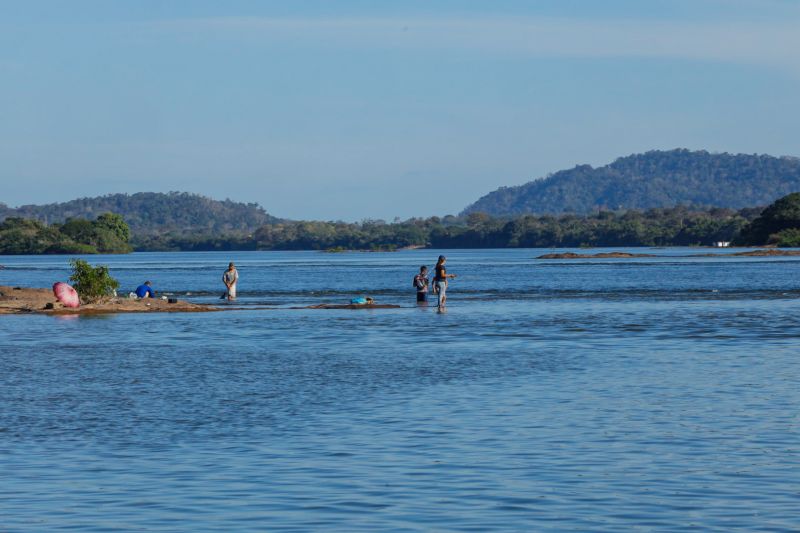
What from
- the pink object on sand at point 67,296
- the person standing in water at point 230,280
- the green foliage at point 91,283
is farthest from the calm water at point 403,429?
the person standing in water at point 230,280

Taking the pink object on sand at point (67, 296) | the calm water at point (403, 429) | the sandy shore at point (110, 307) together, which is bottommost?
the calm water at point (403, 429)

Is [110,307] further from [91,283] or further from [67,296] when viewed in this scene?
[67,296]

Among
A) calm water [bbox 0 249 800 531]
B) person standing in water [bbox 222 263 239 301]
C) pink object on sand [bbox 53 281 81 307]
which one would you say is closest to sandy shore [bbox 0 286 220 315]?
pink object on sand [bbox 53 281 81 307]

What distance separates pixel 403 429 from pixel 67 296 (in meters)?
33.2

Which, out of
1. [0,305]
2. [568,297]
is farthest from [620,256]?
[0,305]

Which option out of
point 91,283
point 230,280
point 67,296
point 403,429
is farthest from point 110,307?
point 403,429

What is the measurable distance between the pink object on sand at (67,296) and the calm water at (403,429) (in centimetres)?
1055

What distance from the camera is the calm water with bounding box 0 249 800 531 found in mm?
13234

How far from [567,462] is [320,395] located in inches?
329

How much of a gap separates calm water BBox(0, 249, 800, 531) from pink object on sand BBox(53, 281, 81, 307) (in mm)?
10547

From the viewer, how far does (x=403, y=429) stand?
18.8 meters

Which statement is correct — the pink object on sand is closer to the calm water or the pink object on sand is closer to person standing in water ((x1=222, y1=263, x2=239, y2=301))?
person standing in water ((x1=222, y1=263, x2=239, y2=301))

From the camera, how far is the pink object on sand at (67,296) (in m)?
49.4

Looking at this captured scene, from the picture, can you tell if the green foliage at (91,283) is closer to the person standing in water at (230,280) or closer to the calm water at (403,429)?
the person standing in water at (230,280)
